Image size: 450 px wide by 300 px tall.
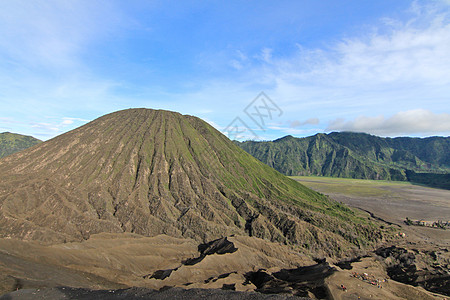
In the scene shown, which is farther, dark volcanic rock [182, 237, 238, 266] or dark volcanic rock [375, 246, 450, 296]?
dark volcanic rock [182, 237, 238, 266]

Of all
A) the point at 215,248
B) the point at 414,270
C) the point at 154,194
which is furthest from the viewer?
the point at 154,194

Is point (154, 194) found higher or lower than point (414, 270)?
higher

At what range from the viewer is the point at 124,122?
285 ft

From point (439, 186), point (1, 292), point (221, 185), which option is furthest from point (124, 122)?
point (439, 186)

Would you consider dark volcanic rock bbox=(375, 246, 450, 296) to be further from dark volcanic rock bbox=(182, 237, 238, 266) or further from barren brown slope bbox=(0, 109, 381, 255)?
dark volcanic rock bbox=(182, 237, 238, 266)

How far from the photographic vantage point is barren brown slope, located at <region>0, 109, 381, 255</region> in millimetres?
50500

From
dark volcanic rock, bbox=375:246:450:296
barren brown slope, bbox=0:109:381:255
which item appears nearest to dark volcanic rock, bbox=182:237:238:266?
barren brown slope, bbox=0:109:381:255

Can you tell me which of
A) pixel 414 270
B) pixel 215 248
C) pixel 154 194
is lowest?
pixel 414 270

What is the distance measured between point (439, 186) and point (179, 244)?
227 m

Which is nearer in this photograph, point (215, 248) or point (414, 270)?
point (414, 270)

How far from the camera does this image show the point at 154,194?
61.2 meters

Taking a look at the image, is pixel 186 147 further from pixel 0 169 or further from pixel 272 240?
pixel 0 169

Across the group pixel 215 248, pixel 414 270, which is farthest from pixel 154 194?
pixel 414 270

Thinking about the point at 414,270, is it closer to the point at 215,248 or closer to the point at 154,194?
the point at 215,248
